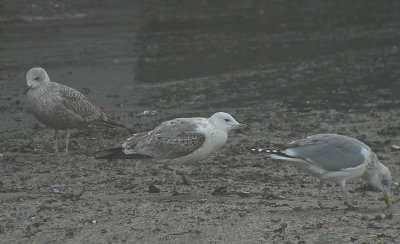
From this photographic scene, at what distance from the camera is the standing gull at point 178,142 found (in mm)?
7590

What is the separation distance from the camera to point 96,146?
9.70 meters

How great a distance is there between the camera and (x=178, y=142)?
758 centimetres

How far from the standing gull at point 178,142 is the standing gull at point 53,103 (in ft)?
5.67

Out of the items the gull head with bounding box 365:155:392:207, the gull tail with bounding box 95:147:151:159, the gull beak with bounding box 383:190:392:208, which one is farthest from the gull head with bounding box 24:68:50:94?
the gull beak with bounding box 383:190:392:208

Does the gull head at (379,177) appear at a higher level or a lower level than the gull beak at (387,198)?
higher

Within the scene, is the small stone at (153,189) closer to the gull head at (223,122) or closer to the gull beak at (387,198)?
the gull head at (223,122)

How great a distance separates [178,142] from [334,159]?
5.48ft

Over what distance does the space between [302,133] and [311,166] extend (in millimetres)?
3065

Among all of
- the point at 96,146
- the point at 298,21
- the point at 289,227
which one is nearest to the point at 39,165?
the point at 96,146

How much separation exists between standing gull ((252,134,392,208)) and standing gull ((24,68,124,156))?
319 cm

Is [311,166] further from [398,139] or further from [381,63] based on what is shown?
[381,63]

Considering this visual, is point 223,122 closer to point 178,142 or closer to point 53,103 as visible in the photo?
point 178,142

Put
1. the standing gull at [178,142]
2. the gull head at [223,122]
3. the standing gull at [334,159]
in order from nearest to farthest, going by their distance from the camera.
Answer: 1. the standing gull at [334,159]
2. the standing gull at [178,142]
3. the gull head at [223,122]

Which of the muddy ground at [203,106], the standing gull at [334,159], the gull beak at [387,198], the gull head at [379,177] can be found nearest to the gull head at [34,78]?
the muddy ground at [203,106]
